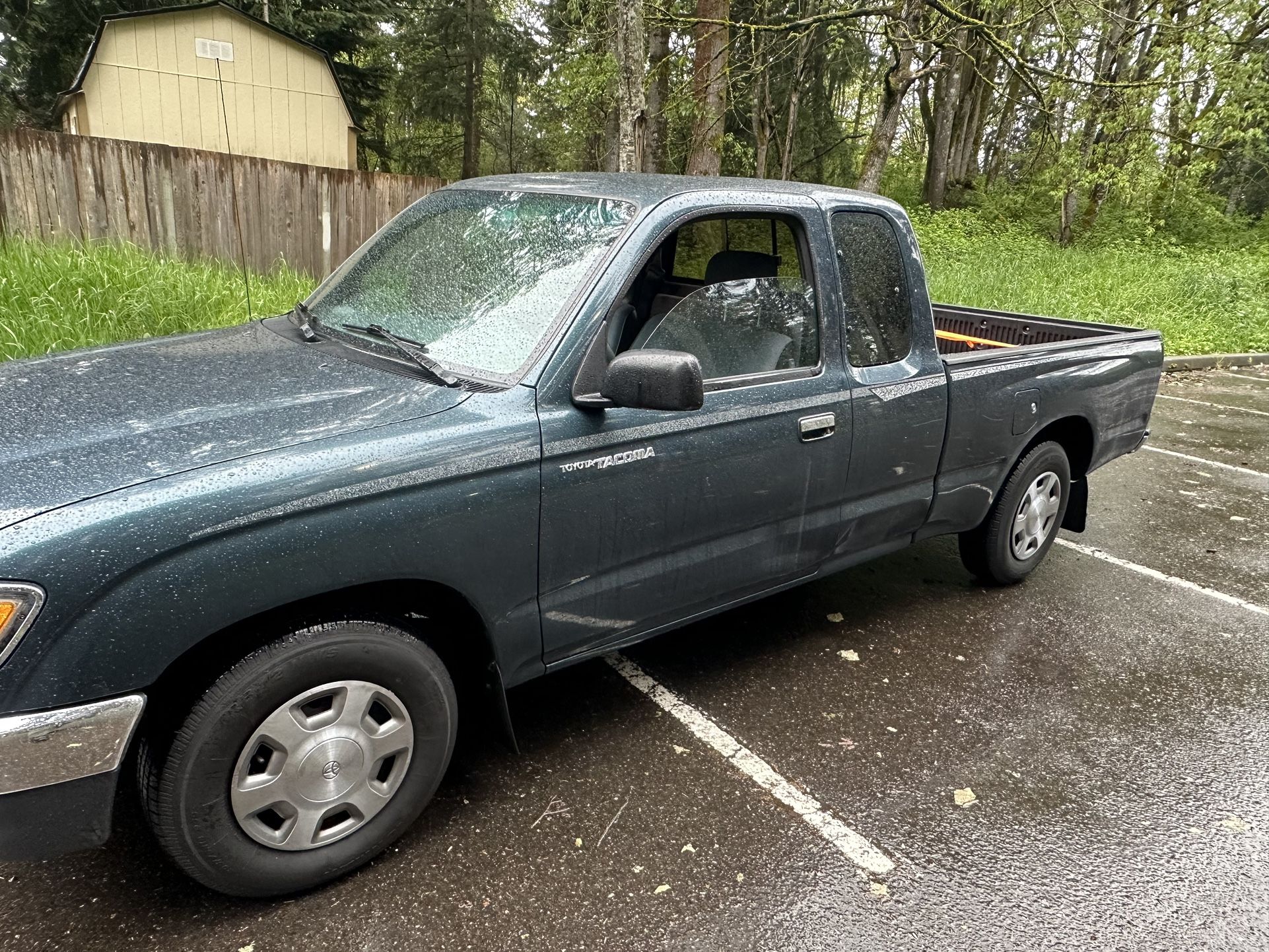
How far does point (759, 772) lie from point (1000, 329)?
357cm

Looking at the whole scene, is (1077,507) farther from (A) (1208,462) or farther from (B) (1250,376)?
(B) (1250,376)

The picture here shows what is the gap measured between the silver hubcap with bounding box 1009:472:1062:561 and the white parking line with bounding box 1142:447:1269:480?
3.61 metres

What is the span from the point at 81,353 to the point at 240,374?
76 cm

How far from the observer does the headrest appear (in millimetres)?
3252

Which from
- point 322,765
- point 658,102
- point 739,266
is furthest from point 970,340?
point 658,102

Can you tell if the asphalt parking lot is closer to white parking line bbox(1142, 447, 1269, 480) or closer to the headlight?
the headlight

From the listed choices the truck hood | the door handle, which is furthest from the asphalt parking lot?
the truck hood

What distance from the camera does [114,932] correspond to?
2.20m

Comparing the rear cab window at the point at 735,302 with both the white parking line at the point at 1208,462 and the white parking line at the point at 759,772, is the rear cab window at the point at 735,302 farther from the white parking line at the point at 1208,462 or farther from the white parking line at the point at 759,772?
the white parking line at the point at 1208,462

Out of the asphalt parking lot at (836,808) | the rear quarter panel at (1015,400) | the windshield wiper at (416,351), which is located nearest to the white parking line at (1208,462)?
the rear quarter panel at (1015,400)

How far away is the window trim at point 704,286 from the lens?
2559 millimetres

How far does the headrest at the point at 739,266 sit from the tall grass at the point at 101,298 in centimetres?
384

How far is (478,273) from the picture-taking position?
2.88 metres

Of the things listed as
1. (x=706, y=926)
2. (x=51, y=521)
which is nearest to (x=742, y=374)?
(x=706, y=926)
